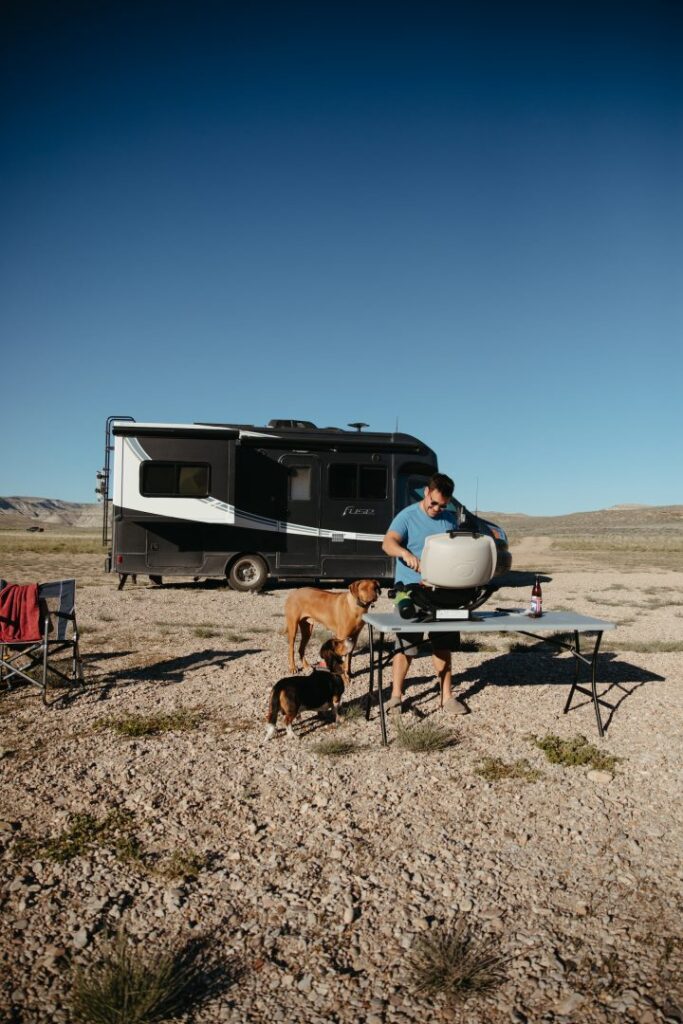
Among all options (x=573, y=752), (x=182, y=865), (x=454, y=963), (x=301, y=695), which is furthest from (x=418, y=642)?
(x=454, y=963)

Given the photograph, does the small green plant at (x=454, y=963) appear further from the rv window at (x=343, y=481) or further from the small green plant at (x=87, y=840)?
the rv window at (x=343, y=481)

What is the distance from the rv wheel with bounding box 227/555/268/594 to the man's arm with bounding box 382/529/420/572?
801cm

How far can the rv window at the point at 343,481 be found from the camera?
1314 centimetres

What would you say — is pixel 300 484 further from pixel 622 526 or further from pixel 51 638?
pixel 622 526

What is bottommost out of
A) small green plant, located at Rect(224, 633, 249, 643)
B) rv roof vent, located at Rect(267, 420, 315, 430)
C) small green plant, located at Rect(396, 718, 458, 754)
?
small green plant, located at Rect(396, 718, 458, 754)

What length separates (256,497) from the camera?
1292cm

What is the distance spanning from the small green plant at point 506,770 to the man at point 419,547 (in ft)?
3.61

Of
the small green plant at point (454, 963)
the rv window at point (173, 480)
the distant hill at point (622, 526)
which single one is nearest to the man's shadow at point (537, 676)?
the small green plant at point (454, 963)

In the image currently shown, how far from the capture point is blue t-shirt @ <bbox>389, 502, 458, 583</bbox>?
5.39 meters

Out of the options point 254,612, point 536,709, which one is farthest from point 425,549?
point 254,612

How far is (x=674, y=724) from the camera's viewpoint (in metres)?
5.48

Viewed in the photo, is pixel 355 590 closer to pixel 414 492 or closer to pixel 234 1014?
pixel 234 1014

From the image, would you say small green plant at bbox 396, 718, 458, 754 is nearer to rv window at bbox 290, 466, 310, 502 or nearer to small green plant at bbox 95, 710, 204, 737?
small green plant at bbox 95, 710, 204, 737

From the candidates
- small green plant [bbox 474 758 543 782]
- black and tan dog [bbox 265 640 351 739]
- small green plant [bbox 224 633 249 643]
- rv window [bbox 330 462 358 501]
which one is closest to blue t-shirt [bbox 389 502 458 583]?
black and tan dog [bbox 265 640 351 739]
